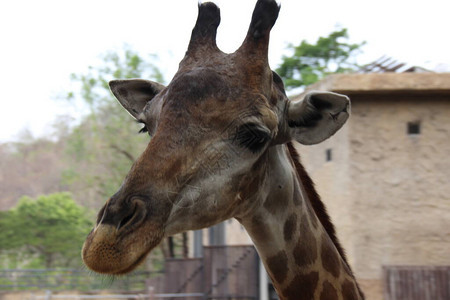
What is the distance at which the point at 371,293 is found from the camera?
9078 mm

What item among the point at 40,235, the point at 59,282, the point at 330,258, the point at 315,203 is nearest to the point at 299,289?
the point at 330,258

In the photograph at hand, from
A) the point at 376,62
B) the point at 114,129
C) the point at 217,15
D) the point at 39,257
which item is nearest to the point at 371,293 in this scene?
the point at 376,62

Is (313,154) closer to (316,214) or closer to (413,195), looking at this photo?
(413,195)

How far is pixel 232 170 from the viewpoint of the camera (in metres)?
3.15

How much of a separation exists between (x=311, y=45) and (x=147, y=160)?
1499 centimetres

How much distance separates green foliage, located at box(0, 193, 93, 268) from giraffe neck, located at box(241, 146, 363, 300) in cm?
2707

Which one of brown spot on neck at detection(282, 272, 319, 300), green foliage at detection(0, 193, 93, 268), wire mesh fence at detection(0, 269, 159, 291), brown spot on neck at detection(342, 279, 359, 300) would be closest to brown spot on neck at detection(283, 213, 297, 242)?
brown spot on neck at detection(282, 272, 319, 300)

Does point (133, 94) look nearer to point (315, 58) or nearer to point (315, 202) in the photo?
point (315, 202)

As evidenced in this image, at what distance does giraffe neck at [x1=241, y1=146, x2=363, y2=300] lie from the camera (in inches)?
136

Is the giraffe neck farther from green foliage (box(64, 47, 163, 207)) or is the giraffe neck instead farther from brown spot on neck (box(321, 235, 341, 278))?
green foliage (box(64, 47, 163, 207))

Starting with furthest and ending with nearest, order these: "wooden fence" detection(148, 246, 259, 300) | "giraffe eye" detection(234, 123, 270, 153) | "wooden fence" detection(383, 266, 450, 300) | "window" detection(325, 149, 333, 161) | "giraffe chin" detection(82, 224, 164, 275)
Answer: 1. "wooden fence" detection(148, 246, 259, 300)
2. "window" detection(325, 149, 333, 161)
3. "wooden fence" detection(383, 266, 450, 300)
4. "giraffe eye" detection(234, 123, 270, 153)
5. "giraffe chin" detection(82, 224, 164, 275)

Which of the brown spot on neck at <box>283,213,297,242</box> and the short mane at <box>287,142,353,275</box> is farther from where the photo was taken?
the short mane at <box>287,142,353,275</box>

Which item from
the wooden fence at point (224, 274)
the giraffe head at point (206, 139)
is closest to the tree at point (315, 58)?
the wooden fence at point (224, 274)

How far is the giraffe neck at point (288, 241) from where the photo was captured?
3455 millimetres
